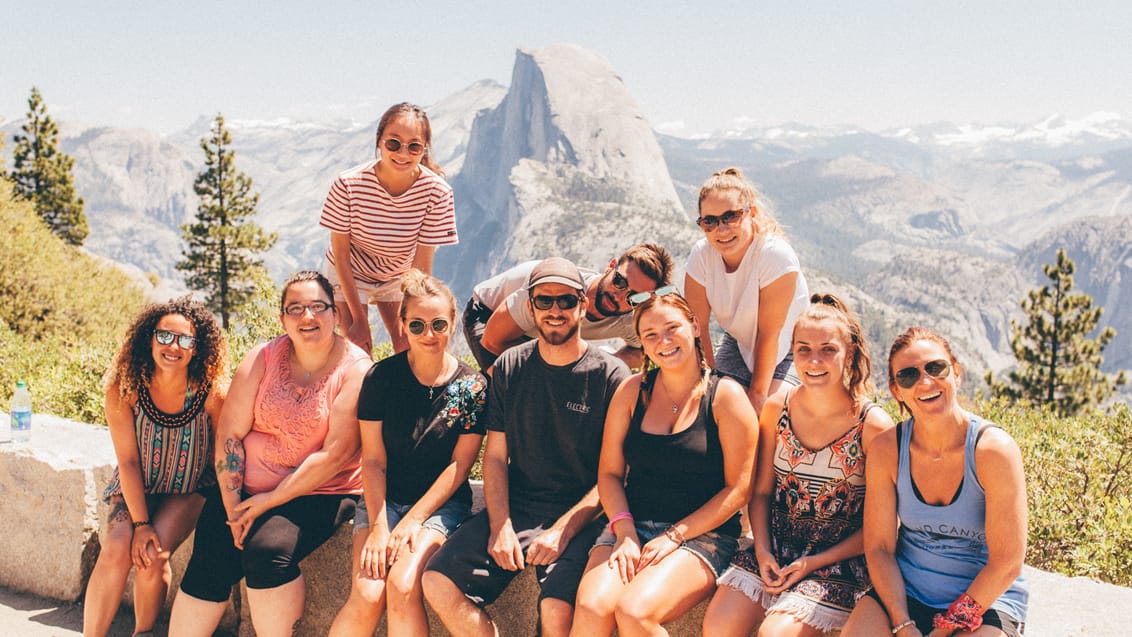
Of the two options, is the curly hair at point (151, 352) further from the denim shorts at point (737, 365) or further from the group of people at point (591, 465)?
the denim shorts at point (737, 365)

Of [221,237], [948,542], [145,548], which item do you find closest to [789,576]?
[948,542]

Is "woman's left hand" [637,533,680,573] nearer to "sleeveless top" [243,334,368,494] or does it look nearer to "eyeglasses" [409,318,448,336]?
"eyeglasses" [409,318,448,336]

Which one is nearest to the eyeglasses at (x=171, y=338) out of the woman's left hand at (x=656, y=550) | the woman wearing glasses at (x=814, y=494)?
the woman's left hand at (x=656, y=550)

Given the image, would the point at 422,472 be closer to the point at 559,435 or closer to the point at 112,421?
the point at 559,435

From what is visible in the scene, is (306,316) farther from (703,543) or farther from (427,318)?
(703,543)

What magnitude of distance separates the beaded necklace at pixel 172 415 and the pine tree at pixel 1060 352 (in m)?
37.4

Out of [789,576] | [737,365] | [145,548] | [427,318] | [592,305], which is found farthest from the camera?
[592,305]

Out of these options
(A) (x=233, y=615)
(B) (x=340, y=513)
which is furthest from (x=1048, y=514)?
(A) (x=233, y=615)

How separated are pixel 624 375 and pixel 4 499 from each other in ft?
13.5

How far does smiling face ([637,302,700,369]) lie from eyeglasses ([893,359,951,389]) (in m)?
0.90

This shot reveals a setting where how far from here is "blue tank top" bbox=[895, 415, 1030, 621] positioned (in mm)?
3021

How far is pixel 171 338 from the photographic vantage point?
4.18m

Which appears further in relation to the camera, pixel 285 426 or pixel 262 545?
pixel 285 426

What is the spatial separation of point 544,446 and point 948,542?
69.7 inches
